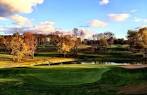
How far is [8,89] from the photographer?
137 ft

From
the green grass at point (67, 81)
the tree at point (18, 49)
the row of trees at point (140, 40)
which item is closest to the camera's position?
the green grass at point (67, 81)

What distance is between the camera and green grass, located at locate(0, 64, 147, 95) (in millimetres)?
39906

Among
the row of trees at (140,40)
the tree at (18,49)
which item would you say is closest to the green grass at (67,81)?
the tree at (18,49)

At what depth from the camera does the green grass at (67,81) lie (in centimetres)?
3991

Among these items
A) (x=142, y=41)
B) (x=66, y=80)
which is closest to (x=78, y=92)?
(x=66, y=80)

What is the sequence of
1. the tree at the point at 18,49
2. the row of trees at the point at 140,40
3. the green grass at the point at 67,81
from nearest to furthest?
1. the green grass at the point at 67,81
2. the tree at the point at 18,49
3. the row of trees at the point at 140,40

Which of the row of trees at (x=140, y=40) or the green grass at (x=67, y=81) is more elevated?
the row of trees at (x=140, y=40)

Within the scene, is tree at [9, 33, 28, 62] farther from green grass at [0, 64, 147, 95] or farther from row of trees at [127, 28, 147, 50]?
row of trees at [127, 28, 147, 50]

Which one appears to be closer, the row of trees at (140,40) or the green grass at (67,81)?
the green grass at (67,81)

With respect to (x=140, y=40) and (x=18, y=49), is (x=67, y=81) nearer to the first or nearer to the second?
(x=18, y=49)

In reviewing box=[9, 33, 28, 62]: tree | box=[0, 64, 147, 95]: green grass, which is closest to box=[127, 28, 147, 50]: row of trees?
box=[9, 33, 28, 62]: tree

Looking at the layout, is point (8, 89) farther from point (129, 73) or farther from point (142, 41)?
point (142, 41)

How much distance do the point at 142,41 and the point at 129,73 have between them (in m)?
133

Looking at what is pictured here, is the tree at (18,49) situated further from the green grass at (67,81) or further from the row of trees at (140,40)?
the row of trees at (140,40)
